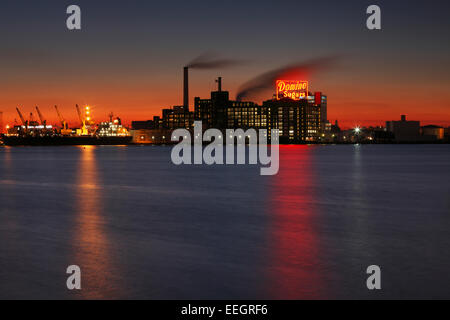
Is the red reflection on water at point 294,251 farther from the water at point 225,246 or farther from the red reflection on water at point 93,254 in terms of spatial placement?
the red reflection on water at point 93,254

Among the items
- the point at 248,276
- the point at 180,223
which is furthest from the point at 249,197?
the point at 248,276

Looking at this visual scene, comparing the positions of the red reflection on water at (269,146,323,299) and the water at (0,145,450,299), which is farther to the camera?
the water at (0,145,450,299)

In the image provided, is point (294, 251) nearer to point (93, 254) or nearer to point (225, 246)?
point (225, 246)

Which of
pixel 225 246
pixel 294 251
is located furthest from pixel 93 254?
pixel 294 251

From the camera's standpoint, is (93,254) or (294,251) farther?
(294,251)

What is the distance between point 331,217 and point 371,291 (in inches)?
437

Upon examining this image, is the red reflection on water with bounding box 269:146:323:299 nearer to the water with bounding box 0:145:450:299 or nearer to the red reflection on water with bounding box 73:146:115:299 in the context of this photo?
the water with bounding box 0:145:450:299

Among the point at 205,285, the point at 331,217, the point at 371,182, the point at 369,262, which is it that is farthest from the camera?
the point at 371,182

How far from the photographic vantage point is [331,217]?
852 inches

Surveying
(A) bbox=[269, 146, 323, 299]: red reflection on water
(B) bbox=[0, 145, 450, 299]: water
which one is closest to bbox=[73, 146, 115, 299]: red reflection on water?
(B) bbox=[0, 145, 450, 299]: water

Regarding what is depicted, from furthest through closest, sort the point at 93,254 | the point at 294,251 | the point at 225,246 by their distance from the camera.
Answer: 1. the point at 225,246
2. the point at 294,251
3. the point at 93,254

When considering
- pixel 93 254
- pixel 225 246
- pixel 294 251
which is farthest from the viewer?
pixel 225 246
